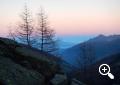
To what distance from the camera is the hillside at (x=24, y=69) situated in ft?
49.5

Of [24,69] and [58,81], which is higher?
[24,69]

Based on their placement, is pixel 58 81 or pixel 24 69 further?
pixel 58 81

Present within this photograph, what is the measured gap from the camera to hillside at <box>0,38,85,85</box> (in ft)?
49.5

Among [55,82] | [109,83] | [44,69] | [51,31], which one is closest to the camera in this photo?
[55,82]

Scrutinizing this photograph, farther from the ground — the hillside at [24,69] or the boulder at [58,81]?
the hillside at [24,69]

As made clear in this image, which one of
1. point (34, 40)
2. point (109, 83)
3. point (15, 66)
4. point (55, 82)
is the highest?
point (34, 40)

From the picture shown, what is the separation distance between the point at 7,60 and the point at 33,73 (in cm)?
216

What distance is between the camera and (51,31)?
45.4m

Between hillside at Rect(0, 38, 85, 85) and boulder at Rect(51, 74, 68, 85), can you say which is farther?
boulder at Rect(51, 74, 68, 85)

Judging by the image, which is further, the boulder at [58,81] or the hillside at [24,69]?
the boulder at [58,81]

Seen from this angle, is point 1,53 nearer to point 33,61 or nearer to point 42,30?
point 33,61

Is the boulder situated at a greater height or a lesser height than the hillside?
lesser

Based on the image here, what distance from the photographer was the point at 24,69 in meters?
17.0

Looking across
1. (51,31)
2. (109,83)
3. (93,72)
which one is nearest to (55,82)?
(51,31)
